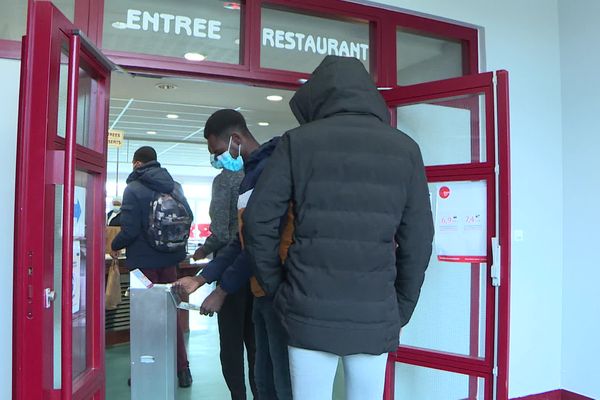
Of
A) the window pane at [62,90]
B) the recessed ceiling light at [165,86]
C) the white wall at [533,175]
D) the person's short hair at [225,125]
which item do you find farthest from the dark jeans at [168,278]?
the recessed ceiling light at [165,86]

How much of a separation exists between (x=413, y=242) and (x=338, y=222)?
300mm

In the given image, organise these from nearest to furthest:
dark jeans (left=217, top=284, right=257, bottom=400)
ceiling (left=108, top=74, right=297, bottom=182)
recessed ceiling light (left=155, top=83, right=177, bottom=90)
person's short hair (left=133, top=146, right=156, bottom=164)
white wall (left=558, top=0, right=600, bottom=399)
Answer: dark jeans (left=217, top=284, right=257, bottom=400), white wall (left=558, top=0, right=600, bottom=399), person's short hair (left=133, top=146, right=156, bottom=164), recessed ceiling light (left=155, top=83, right=177, bottom=90), ceiling (left=108, top=74, right=297, bottom=182)

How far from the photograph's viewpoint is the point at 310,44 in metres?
2.78

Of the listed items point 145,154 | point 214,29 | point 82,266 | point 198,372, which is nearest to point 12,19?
point 214,29

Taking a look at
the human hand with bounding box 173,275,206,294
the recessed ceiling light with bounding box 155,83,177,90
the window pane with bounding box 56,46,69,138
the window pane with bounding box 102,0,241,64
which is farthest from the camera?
the recessed ceiling light with bounding box 155,83,177,90

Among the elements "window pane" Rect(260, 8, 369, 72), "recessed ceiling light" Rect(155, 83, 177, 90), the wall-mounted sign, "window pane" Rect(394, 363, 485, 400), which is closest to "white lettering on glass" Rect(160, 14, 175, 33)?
"window pane" Rect(260, 8, 369, 72)

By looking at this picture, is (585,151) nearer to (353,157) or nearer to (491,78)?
(491,78)

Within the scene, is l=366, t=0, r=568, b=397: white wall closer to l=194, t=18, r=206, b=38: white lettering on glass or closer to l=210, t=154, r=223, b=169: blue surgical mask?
l=194, t=18, r=206, b=38: white lettering on glass

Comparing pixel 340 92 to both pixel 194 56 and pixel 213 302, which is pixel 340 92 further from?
pixel 194 56

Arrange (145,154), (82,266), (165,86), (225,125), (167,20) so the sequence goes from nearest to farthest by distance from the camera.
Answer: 1. (82,266)
2. (225,125)
3. (167,20)
4. (145,154)
5. (165,86)

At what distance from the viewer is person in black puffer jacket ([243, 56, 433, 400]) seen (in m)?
1.41

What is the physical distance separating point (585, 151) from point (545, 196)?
36cm

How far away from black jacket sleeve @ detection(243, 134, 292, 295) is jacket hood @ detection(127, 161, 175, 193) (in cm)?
181

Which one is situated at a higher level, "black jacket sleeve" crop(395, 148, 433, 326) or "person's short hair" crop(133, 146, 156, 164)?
"person's short hair" crop(133, 146, 156, 164)
